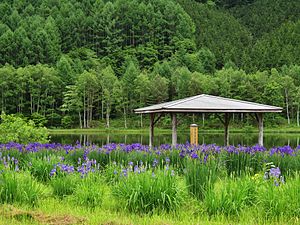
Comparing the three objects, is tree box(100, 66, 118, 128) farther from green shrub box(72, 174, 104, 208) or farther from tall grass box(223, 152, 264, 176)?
green shrub box(72, 174, 104, 208)

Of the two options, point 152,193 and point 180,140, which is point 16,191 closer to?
point 152,193

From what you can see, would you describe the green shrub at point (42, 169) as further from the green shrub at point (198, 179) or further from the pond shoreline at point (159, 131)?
the pond shoreline at point (159, 131)

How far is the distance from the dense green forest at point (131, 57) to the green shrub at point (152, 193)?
1144 inches

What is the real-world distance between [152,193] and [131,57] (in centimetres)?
7794

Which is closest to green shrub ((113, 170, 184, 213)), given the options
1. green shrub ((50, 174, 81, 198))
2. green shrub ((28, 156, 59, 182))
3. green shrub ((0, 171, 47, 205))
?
green shrub ((50, 174, 81, 198))

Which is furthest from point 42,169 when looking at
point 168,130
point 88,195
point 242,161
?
point 168,130

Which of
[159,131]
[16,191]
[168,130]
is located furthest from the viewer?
[168,130]

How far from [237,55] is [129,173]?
8458 centimetres

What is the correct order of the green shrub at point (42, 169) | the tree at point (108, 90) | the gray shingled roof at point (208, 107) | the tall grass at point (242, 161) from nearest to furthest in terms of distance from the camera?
the green shrub at point (42, 169), the tall grass at point (242, 161), the gray shingled roof at point (208, 107), the tree at point (108, 90)

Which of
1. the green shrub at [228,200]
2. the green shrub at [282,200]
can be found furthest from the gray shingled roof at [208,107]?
the green shrub at [282,200]

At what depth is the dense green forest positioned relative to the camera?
56.7 m

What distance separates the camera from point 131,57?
8238 centimetres

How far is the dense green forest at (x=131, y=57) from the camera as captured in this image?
186 ft

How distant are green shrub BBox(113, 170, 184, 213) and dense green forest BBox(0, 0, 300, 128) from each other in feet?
95.3
